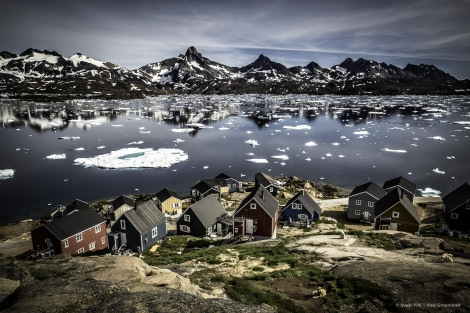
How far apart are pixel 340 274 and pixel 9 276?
55.6 ft

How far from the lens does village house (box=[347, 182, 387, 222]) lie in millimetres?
41812

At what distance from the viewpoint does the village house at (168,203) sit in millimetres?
45344

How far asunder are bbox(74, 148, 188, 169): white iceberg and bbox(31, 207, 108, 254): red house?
33.8m

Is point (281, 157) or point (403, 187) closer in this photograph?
point (403, 187)

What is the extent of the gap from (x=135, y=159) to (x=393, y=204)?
60.1m

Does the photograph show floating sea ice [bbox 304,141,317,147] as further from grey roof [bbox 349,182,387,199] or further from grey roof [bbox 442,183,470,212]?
grey roof [bbox 442,183,470,212]

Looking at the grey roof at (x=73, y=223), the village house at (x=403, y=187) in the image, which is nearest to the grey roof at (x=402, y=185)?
the village house at (x=403, y=187)

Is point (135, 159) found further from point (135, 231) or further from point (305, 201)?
point (305, 201)

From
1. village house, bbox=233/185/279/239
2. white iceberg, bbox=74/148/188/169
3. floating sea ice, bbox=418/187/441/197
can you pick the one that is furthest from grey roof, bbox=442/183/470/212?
white iceberg, bbox=74/148/188/169

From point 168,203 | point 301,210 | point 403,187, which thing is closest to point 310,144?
point 403,187

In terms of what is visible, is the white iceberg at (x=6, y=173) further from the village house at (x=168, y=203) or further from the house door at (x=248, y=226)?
the house door at (x=248, y=226)

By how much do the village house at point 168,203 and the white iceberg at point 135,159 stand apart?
2399 cm

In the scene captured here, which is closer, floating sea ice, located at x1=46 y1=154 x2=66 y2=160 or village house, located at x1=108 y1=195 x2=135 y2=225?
village house, located at x1=108 y1=195 x2=135 y2=225

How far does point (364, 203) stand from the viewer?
42188 mm
